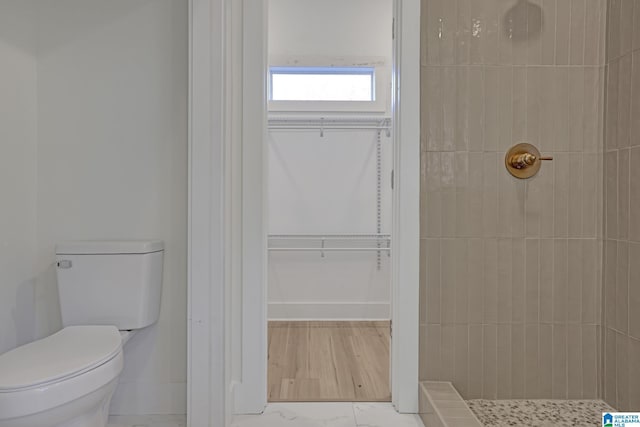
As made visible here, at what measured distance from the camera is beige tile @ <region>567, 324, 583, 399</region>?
1.91 m

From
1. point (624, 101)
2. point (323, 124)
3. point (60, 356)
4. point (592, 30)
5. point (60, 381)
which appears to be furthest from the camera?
point (323, 124)

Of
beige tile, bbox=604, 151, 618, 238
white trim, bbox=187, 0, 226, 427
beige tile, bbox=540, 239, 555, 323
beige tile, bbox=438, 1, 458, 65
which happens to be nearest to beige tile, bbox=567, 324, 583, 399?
beige tile, bbox=540, 239, 555, 323

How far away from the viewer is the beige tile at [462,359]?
1910 mm

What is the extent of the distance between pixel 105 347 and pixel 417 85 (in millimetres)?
1561

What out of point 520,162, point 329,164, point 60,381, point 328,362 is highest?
point 329,164

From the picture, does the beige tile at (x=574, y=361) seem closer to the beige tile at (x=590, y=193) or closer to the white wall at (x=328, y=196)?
the beige tile at (x=590, y=193)

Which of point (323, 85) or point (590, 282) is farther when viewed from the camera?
point (323, 85)

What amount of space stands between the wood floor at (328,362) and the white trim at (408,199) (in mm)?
255

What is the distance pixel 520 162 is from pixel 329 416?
1350 millimetres

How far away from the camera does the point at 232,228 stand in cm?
181

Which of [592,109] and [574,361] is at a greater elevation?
[592,109]

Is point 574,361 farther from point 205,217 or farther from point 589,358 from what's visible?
point 205,217

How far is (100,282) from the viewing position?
1727 mm


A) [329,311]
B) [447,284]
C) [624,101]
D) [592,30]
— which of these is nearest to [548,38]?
[592,30]
